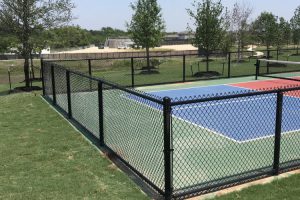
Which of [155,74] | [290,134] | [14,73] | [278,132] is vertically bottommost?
[14,73]

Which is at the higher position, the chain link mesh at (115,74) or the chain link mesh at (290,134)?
the chain link mesh at (115,74)

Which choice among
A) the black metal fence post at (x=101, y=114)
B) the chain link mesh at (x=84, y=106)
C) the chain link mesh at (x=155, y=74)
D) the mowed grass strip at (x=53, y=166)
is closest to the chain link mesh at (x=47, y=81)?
the chain link mesh at (x=84, y=106)

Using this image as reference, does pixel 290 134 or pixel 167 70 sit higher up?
pixel 167 70

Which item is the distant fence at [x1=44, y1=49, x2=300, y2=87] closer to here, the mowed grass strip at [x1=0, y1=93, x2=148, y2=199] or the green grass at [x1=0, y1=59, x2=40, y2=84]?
the green grass at [x1=0, y1=59, x2=40, y2=84]

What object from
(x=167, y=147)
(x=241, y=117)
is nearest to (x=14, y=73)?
(x=241, y=117)

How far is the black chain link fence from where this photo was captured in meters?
5.89

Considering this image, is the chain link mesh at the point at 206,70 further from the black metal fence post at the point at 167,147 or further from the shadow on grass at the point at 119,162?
the black metal fence post at the point at 167,147

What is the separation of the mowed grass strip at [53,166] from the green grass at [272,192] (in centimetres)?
147

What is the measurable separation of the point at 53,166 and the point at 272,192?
3.96 metres

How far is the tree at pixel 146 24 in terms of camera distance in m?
30.2

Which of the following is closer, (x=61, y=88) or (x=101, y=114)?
(x=101, y=114)

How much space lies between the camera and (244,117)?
11.5 metres

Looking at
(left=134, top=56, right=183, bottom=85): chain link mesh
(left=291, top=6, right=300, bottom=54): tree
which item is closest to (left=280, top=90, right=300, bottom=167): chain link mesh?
(left=134, top=56, right=183, bottom=85): chain link mesh

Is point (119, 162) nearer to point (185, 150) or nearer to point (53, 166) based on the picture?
point (53, 166)
